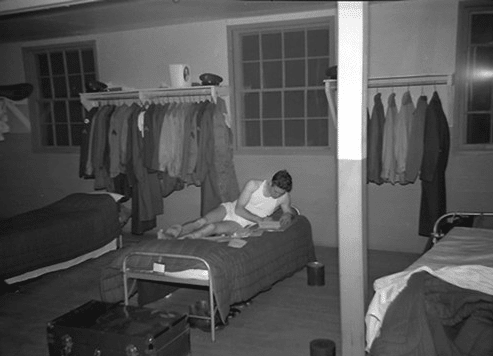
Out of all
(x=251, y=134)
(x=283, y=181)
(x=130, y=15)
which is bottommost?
(x=283, y=181)

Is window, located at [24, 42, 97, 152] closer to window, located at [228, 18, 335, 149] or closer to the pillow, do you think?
window, located at [228, 18, 335, 149]

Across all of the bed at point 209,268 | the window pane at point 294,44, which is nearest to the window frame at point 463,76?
the window pane at point 294,44

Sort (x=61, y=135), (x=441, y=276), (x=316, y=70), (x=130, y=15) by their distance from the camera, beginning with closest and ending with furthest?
1. (x=441, y=276)
2. (x=130, y=15)
3. (x=316, y=70)
4. (x=61, y=135)

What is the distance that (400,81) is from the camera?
210 inches

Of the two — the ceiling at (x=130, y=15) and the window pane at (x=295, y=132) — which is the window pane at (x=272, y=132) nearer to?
the window pane at (x=295, y=132)

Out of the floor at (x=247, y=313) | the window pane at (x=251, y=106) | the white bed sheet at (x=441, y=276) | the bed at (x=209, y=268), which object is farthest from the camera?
the window pane at (x=251, y=106)

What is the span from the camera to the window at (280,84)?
6.00 meters

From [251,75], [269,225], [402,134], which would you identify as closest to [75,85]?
[251,75]

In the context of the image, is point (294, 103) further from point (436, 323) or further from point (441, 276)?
point (436, 323)

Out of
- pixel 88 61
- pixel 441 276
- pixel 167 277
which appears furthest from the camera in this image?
pixel 88 61

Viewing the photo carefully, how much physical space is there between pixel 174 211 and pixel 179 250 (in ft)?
9.51

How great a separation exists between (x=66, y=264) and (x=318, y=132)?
3214 millimetres

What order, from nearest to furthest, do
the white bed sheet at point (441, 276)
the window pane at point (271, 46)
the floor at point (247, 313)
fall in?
the white bed sheet at point (441, 276), the floor at point (247, 313), the window pane at point (271, 46)

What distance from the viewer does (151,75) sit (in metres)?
6.70
